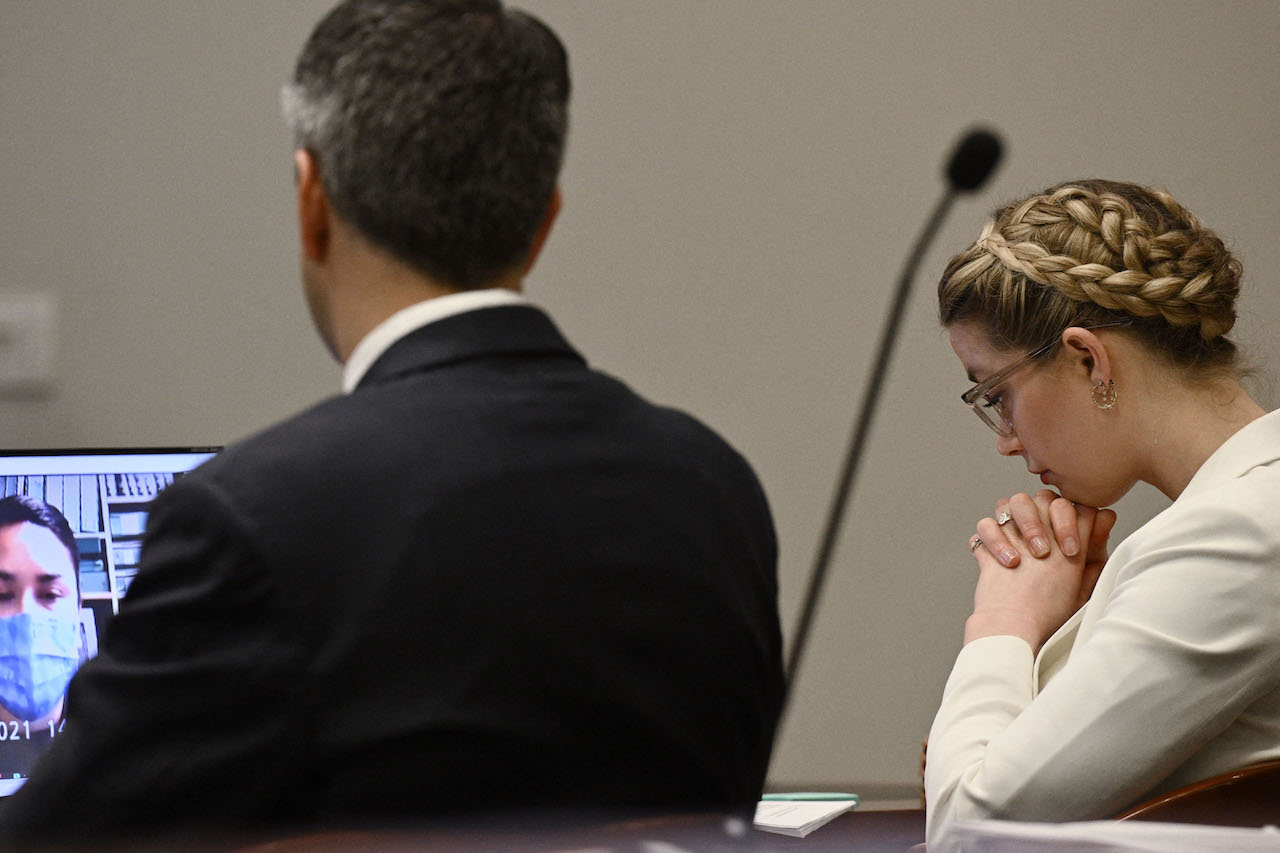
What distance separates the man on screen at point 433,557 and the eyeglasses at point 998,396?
2.06 feet

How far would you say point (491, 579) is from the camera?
696 mm

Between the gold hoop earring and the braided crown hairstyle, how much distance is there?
56 mm

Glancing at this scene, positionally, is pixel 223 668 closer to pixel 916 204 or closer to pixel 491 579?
pixel 491 579

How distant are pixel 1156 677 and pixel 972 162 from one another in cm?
56

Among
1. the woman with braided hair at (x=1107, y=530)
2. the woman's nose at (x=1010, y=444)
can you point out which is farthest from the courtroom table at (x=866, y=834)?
the woman's nose at (x=1010, y=444)

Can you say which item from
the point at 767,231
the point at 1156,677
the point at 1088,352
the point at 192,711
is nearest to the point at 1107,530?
the point at 1088,352

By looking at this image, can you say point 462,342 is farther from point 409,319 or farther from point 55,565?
point 55,565

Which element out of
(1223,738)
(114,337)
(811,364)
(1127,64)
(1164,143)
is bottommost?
(1223,738)

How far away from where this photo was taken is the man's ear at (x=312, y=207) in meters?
0.81

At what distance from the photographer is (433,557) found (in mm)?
685

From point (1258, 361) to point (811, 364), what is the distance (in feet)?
2.51

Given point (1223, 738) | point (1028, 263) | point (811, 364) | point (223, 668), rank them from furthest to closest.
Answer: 1. point (811, 364)
2. point (1028, 263)
3. point (1223, 738)
4. point (223, 668)

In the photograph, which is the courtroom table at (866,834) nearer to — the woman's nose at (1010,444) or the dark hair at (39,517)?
the woman's nose at (1010,444)

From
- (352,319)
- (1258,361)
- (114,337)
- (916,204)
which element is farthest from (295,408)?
(1258,361)
